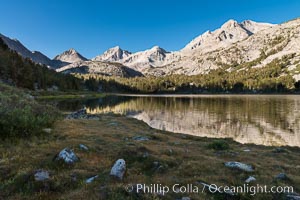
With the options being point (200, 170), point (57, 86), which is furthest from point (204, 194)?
point (57, 86)

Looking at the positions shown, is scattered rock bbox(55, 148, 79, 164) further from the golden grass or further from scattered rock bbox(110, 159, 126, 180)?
scattered rock bbox(110, 159, 126, 180)

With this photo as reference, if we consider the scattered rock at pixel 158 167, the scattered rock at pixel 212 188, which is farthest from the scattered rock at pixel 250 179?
the scattered rock at pixel 158 167

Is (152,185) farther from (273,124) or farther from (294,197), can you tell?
(273,124)

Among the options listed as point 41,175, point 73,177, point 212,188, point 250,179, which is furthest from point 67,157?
point 250,179

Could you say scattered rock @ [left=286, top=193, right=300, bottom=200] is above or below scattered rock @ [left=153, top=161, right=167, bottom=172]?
above

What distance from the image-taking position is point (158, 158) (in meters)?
12.8

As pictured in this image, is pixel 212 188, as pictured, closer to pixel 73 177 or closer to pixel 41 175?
pixel 73 177

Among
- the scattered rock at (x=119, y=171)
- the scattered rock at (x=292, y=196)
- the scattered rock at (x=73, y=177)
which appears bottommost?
the scattered rock at (x=292, y=196)

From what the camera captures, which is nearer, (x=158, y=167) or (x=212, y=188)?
(x=212, y=188)

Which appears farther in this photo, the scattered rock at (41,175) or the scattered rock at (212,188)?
the scattered rock at (41,175)

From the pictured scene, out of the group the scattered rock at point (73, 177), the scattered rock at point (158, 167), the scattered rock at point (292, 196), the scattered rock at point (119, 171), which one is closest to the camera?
the scattered rock at point (292, 196)

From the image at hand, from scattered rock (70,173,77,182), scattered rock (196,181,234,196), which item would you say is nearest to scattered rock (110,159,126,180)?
scattered rock (70,173,77,182)

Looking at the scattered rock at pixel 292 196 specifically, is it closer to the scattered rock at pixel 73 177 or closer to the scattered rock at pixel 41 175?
the scattered rock at pixel 73 177

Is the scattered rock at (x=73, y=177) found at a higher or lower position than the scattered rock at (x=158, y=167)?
higher
